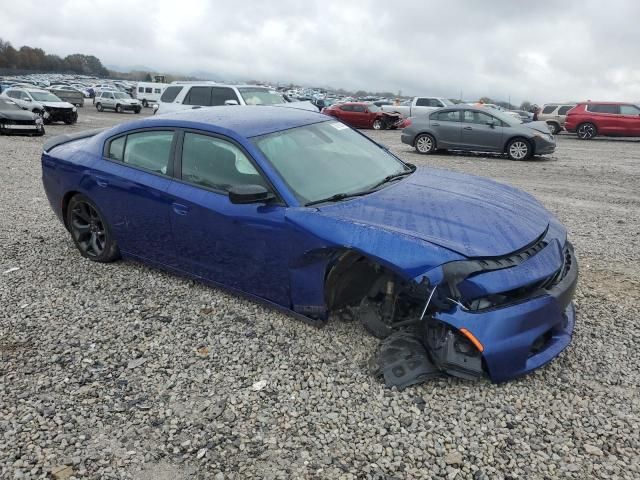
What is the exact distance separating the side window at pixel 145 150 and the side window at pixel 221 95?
9.49 meters

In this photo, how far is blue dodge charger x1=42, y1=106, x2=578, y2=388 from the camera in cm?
282

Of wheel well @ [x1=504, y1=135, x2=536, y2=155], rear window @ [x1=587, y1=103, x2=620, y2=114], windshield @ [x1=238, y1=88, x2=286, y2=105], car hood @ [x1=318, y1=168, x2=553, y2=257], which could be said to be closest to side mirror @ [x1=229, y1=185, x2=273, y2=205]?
car hood @ [x1=318, y1=168, x2=553, y2=257]

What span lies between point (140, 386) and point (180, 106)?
40.4 feet

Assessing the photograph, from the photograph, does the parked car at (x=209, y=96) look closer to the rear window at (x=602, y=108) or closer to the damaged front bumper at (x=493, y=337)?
the damaged front bumper at (x=493, y=337)

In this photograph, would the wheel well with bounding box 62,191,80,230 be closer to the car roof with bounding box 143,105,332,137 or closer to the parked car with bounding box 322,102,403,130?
the car roof with bounding box 143,105,332,137

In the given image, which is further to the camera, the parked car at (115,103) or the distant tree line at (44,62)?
the distant tree line at (44,62)

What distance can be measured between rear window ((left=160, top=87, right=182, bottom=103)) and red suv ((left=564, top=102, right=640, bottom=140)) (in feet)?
51.4

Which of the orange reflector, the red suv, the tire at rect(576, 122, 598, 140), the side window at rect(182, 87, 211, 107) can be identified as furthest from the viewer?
the tire at rect(576, 122, 598, 140)

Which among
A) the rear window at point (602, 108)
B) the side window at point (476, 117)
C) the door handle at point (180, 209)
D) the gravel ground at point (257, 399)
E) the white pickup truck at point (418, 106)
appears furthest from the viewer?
the white pickup truck at point (418, 106)

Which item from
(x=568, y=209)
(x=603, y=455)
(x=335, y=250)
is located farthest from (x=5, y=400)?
(x=568, y=209)

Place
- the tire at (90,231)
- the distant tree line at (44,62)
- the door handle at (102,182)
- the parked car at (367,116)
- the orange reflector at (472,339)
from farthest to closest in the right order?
the distant tree line at (44,62) < the parked car at (367,116) < the tire at (90,231) < the door handle at (102,182) < the orange reflector at (472,339)

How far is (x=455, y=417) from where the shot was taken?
2742 mm

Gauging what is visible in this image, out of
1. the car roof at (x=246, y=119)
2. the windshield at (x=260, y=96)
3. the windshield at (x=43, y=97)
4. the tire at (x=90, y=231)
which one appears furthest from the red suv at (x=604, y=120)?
the windshield at (x=43, y=97)

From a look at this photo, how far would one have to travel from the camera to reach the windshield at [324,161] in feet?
11.7
